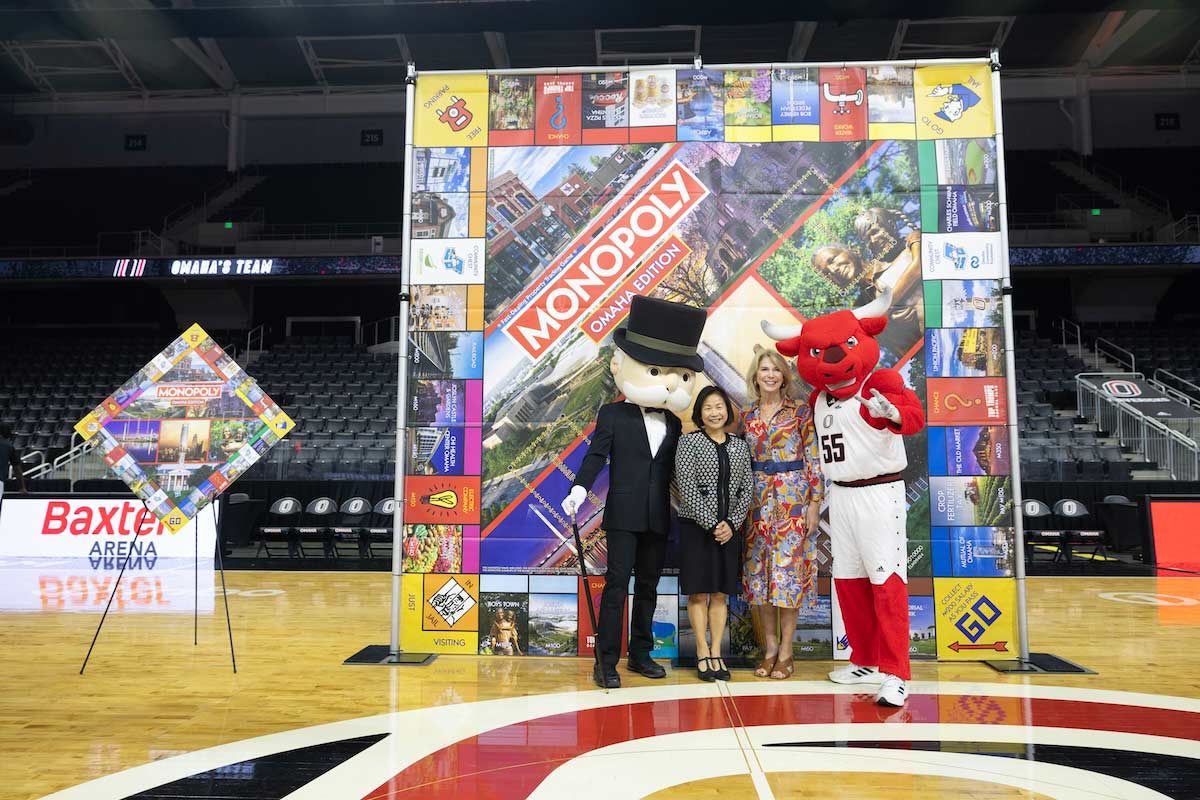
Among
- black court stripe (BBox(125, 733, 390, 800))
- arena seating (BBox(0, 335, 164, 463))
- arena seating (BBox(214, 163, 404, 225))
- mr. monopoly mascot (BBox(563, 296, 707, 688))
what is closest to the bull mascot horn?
mr. monopoly mascot (BBox(563, 296, 707, 688))

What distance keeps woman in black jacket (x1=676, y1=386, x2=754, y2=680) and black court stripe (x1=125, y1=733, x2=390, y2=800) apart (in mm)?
1682

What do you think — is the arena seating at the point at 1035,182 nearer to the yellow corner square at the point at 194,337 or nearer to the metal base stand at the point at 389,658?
the metal base stand at the point at 389,658

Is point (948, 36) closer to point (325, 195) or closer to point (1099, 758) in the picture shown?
point (325, 195)

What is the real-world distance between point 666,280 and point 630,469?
1159 millimetres

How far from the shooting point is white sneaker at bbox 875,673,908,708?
3426 mm

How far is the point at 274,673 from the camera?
160 inches

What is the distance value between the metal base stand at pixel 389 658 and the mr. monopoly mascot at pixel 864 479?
2097mm

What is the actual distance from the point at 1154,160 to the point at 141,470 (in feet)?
71.5

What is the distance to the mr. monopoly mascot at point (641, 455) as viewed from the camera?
3963 millimetres

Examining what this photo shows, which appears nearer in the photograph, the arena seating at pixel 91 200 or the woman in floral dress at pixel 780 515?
the woman in floral dress at pixel 780 515

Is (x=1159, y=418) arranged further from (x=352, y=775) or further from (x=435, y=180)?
(x=352, y=775)

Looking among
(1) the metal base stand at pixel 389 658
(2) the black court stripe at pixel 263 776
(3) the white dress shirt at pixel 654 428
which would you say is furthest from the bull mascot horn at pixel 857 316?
(2) the black court stripe at pixel 263 776

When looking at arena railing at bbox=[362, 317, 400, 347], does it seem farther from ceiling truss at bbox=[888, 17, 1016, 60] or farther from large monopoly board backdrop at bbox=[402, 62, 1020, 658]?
large monopoly board backdrop at bbox=[402, 62, 1020, 658]

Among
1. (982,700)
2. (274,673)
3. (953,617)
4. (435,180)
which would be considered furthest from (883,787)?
(435,180)
